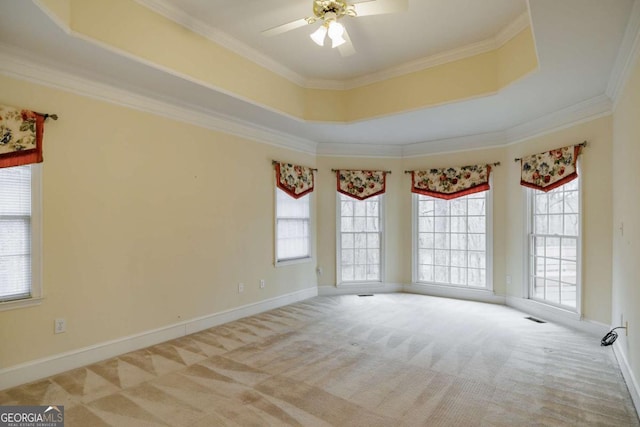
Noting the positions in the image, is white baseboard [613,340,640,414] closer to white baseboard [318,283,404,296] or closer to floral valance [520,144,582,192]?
floral valance [520,144,582,192]

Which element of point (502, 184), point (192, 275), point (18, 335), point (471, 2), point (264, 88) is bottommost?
point (18, 335)

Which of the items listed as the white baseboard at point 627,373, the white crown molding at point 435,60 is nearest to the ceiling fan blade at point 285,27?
the white crown molding at point 435,60

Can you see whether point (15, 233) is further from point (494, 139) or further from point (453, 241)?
point (494, 139)

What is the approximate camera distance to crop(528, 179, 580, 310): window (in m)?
4.23

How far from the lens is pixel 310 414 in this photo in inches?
94.6

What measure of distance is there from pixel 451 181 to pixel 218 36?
4077 millimetres

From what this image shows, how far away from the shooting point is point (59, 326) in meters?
3.00

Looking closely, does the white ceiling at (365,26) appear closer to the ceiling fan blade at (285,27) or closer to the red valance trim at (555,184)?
the ceiling fan blade at (285,27)

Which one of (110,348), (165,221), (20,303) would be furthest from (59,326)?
(165,221)

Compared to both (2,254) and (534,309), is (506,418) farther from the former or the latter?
Result: (2,254)

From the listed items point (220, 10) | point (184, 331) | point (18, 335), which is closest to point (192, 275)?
point (184, 331)

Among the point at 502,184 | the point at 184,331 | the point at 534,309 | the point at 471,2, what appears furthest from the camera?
the point at 502,184

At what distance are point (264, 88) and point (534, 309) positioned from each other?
184 inches

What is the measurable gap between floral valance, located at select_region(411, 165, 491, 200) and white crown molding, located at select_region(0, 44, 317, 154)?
2.38 meters
